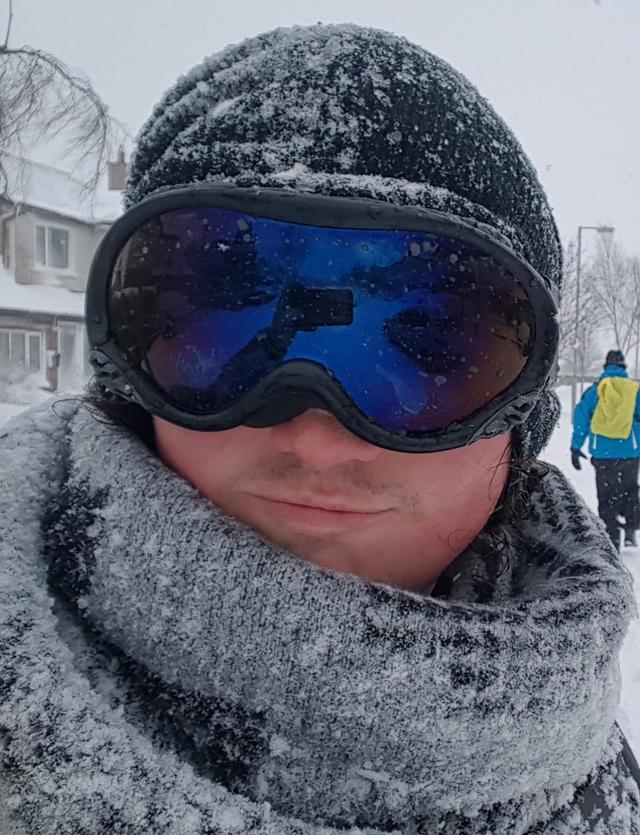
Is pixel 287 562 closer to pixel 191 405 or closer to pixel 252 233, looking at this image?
pixel 191 405

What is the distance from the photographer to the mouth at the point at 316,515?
0.93 m

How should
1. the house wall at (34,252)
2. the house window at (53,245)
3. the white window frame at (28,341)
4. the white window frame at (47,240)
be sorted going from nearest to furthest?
the white window frame at (28,341)
the house wall at (34,252)
the white window frame at (47,240)
the house window at (53,245)

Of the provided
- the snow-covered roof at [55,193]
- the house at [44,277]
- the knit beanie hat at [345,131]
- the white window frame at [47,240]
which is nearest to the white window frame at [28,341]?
the house at [44,277]

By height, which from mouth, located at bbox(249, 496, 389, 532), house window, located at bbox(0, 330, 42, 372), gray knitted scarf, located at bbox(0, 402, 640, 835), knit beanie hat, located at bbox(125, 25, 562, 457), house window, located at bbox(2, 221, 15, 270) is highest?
knit beanie hat, located at bbox(125, 25, 562, 457)

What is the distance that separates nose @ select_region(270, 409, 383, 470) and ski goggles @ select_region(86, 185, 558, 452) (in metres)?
0.02

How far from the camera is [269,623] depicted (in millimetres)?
862

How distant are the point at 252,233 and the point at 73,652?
0.65 metres

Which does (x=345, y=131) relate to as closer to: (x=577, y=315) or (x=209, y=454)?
(x=209, y=454)

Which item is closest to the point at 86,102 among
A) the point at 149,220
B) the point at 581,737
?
the point at 149,220

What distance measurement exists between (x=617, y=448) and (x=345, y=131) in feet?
19.9

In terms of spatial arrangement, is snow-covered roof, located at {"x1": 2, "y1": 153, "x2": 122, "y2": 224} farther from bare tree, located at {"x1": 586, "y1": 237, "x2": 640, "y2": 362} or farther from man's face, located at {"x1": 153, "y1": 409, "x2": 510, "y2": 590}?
bare tree, located at {"x1": 586, "y1": 237, "x2": 640, "y2": 362}

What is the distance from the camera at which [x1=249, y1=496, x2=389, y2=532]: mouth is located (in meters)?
0.93

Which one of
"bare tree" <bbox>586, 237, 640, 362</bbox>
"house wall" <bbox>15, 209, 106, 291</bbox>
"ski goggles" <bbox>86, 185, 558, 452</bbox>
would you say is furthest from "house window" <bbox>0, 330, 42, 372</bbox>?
"bare tree" <bbox>586, 237, 640, 362</bbox>

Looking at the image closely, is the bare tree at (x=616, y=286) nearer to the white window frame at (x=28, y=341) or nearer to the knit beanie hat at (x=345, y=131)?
the white window frame at (x=28, y=341)
